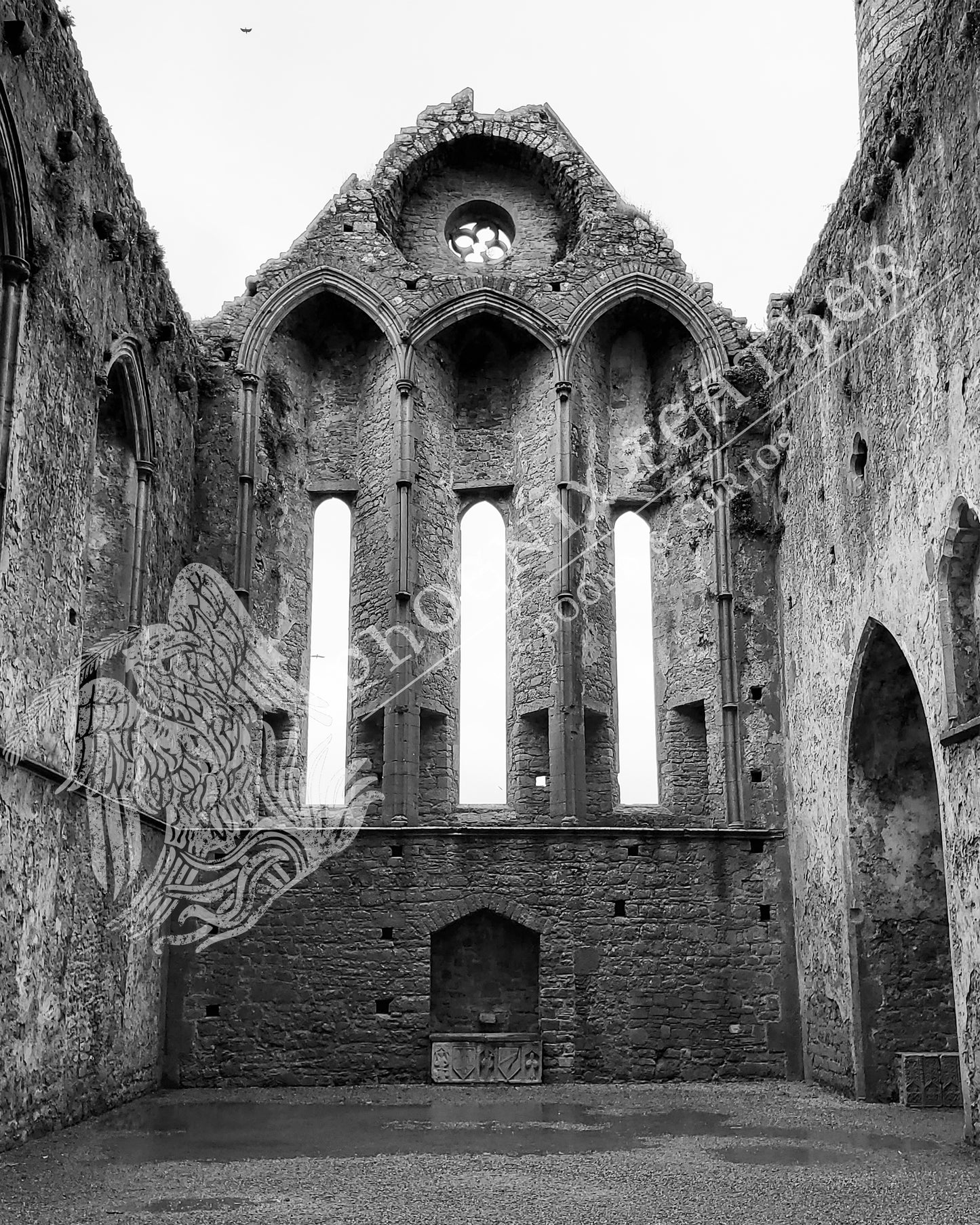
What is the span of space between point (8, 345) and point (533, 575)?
6769mm

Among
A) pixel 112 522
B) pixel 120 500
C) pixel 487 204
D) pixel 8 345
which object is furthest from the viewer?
pixel 487 204

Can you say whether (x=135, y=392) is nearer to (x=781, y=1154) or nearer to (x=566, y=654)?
(x=566, y=654)

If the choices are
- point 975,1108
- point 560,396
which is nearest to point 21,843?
point 975,1108

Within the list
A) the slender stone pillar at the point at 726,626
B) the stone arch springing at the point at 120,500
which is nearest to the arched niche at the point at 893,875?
the slender stone pillar at the point at 726,626

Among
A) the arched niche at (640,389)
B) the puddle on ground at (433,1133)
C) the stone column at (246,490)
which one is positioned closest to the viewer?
the puddle on ground at (433,1133)

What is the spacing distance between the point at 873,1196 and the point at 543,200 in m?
12.1

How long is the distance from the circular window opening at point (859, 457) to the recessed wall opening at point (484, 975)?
5156mm

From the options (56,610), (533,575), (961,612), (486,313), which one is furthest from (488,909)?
(486,313)

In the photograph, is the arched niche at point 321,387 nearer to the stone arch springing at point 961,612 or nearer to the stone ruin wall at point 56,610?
the stone ruin wall at point 56,610

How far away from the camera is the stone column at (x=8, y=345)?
26.7 ft

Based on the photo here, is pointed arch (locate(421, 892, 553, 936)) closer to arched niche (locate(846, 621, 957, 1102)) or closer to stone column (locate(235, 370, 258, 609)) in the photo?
arched niche (locate(846, 621, 957, 1102))

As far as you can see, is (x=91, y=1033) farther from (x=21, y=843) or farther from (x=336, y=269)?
(x=336, y=269)

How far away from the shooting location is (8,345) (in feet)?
27.2

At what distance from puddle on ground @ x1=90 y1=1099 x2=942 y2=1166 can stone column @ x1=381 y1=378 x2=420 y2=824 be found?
3.25 meters
